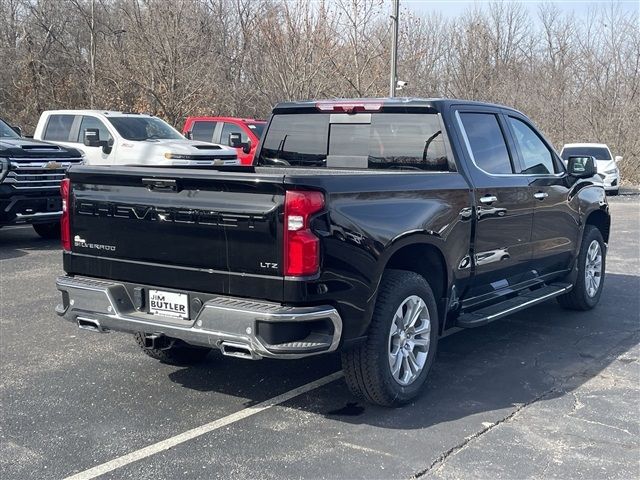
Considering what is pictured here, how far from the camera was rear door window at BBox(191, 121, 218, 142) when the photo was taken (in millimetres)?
17094

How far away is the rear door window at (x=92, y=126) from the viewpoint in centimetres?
1346

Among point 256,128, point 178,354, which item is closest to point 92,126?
point 256,128

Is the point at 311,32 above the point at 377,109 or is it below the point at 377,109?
above

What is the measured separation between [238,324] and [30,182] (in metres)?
7.60

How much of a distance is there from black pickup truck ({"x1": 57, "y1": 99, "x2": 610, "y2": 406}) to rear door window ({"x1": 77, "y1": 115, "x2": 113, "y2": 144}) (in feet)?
25.9

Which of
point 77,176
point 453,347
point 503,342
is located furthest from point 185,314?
point 503,342

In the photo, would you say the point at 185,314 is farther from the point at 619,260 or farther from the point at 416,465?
the point at 619,260

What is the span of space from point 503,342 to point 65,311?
361cm

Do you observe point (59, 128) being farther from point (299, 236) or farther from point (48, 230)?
point (299, 236)

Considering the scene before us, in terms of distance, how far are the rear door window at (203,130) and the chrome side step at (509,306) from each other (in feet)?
37.6

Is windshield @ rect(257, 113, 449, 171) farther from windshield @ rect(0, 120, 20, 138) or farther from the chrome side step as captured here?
windshield @ rect(0, 120, 20, 138)

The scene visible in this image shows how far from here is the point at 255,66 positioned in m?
29.7

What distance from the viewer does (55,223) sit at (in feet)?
38.3

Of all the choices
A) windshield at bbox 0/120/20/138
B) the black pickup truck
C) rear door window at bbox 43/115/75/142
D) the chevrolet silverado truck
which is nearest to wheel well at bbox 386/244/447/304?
the black pickup truck
